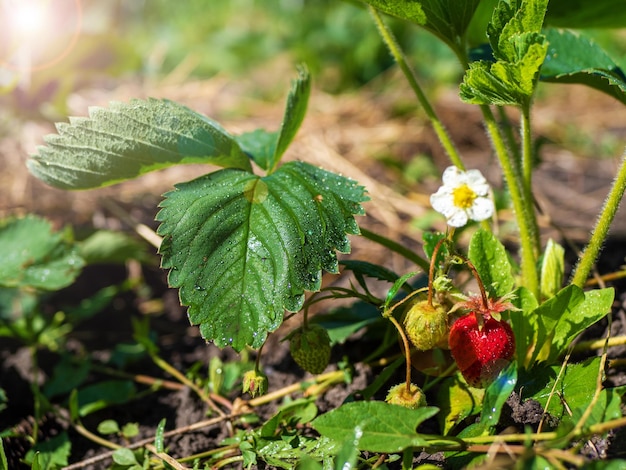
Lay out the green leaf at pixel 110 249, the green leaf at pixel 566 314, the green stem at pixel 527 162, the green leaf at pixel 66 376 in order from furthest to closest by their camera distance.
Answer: the green leaf at pixel 110 249 < the green leaf at pixel 66 376 < the green stem at pixel 527 162 < the green leaf at pixel 566 314

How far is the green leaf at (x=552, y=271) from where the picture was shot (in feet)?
4.14

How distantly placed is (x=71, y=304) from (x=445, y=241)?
1334 millimetres

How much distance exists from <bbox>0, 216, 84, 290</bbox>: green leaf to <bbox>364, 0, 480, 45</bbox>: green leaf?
3.03 ft

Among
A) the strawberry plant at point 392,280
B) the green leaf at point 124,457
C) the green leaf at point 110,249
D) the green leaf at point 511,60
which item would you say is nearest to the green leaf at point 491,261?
the strawberry plant at point 392,280

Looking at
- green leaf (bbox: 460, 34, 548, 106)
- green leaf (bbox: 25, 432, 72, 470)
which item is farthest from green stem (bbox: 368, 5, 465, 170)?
green leaf (bbox: 25, 432, 72, 470)

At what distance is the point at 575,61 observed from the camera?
1.38 m

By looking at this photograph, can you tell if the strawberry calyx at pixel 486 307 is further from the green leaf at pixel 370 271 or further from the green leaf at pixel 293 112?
the green leaf at pixel 293 112

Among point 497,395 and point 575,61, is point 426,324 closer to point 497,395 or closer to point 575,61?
point 497,395

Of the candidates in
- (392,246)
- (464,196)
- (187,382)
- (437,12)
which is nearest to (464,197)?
(464,196)

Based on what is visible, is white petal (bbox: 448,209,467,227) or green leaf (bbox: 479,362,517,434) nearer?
green leaf (bbox: 479,362,517,434)

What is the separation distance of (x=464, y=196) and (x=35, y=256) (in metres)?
1.03

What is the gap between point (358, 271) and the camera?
48.8 inches

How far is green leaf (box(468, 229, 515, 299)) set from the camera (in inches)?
44.3

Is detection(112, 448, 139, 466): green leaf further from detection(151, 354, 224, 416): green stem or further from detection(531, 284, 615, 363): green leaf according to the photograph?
detection(531, 284, 615, 363): green leaf
